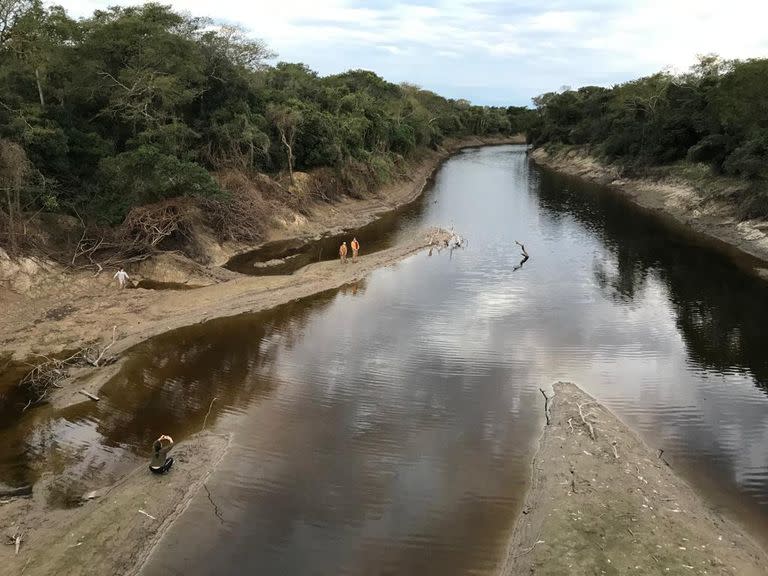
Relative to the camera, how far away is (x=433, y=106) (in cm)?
10588

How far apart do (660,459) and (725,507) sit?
1976 mm

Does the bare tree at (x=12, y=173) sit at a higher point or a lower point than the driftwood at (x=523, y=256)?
higher

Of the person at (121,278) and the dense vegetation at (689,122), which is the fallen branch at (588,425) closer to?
the person at (121,278)

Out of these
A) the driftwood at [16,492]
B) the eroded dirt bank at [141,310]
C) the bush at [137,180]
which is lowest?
the driftwood at [16,492]

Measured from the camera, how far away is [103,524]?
41.0 ft

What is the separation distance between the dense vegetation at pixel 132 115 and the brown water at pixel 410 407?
1123 cm

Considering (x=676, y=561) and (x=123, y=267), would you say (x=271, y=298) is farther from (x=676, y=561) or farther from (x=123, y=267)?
(x=676, y=561)

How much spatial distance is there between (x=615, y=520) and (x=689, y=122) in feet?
191

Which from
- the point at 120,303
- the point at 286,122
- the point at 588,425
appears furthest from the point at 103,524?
the point at 286,122

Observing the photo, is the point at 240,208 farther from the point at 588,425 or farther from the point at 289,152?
the point at 588,425

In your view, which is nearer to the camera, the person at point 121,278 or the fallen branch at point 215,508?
the fallen branch at point 215,508

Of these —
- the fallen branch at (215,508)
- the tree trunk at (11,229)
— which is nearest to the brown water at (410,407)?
the fallen branch at (215,508)

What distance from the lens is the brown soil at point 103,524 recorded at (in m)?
11.5

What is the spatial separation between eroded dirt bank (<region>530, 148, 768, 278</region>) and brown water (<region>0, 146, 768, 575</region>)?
21.3 feet
